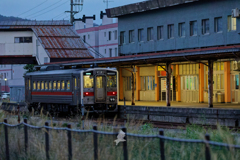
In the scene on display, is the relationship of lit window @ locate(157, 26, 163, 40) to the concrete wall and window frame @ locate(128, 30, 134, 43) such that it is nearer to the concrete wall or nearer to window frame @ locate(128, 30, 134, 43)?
the concrete wall

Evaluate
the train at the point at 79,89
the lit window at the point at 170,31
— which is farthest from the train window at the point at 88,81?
the lit window at the point at 170,31

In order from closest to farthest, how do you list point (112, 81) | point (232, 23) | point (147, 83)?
point (112, 81)
point (232, 23)
point (147, 83)

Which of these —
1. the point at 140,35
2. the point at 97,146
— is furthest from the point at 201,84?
the point at 97,146

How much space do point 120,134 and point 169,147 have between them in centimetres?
99

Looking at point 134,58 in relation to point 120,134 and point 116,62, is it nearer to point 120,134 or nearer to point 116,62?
point 116,62

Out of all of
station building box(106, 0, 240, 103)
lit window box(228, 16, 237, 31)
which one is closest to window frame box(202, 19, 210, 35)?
station building box(106, 0, 240, 103)

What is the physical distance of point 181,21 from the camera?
112 feet

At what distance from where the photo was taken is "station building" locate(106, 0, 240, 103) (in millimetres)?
30359

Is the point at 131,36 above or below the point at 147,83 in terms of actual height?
above

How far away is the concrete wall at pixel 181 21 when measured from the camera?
30.4 meters

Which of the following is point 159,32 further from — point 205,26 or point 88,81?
point 88,81

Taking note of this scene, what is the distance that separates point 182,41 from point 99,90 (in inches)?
365

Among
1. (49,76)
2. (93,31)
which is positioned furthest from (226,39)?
(93,31)

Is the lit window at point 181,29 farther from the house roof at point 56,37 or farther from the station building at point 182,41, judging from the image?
the house roof at point 56,37
